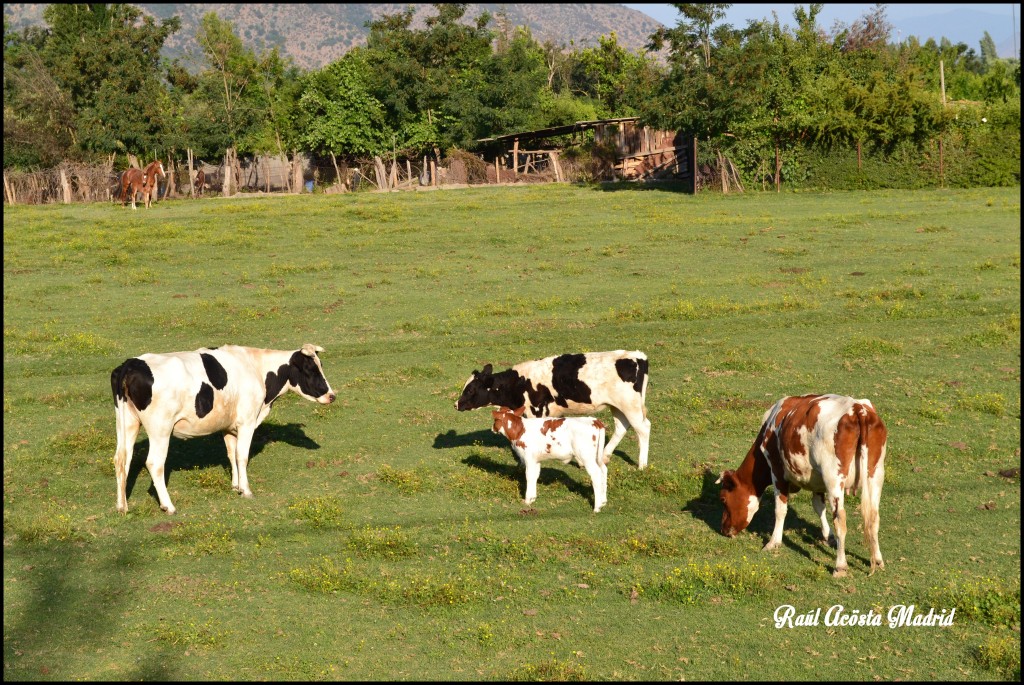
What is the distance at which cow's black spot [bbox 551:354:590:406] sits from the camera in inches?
548

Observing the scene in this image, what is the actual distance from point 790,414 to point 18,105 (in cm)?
5717

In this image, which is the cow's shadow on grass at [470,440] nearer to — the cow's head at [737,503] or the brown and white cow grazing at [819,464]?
the cow's head at [737,503]

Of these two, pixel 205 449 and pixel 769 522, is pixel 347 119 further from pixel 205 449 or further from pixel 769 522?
pixel 769 522

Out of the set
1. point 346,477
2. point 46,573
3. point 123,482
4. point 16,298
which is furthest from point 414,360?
point 16,298

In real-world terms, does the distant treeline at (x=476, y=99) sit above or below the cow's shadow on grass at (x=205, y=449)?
above

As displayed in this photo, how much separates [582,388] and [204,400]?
4963 mm

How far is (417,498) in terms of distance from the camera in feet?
42.7

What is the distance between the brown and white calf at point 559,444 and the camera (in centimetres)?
1239

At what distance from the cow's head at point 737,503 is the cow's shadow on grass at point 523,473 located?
1953mm

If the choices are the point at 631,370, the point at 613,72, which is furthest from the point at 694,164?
the point at 613,72

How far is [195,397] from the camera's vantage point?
12609 mm

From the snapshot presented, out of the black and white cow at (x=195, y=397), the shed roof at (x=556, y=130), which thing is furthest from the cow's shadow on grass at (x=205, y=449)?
the shed roof at (x=556, y=130)

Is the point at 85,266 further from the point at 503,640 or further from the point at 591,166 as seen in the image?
the point at 591,166

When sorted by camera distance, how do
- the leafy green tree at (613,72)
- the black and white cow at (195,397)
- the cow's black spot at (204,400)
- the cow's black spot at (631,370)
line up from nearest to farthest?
the black and white cow at (195,397), the cow's black spot at (204,400), the cow's black spot at (631,370), the leafy green tree at (613,72)
